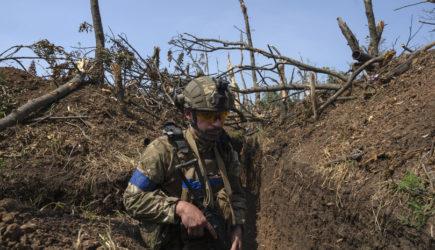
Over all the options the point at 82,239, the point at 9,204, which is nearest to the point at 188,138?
the point at 82,239

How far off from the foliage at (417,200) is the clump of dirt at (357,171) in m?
0.01

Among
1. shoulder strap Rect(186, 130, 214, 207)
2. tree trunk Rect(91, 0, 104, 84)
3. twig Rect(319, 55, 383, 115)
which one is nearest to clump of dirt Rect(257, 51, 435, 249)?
twig Rect(319, 55, 383, 115)

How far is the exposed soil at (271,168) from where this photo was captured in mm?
3199

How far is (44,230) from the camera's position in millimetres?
2895

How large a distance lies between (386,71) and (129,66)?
4.79 meters

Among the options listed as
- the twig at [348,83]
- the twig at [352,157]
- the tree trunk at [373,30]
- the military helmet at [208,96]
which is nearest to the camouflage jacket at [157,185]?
the military helmet at [208,96]

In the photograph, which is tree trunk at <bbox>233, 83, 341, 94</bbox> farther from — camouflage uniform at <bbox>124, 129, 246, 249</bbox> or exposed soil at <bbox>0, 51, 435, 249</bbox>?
camouflage uniform at <bbox>124, 129, 246, 249</bbox>

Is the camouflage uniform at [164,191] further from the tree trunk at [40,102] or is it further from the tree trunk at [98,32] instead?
the tree trunk at [98,32]

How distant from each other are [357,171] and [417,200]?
96cm

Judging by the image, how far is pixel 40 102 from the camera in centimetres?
616

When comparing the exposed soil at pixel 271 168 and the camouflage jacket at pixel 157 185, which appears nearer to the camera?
the camouflage jacket at pixel 157 185

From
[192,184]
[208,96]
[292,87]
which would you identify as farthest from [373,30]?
[192,184]

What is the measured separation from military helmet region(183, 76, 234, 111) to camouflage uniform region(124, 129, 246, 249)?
0.88ft

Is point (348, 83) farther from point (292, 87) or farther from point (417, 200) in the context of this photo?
point (417, 200)
